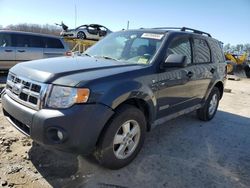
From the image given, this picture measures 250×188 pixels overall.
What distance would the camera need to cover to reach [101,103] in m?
3.16

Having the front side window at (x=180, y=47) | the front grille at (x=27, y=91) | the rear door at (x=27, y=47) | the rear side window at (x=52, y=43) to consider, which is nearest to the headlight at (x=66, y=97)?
the front grille at (x=27, y=91)

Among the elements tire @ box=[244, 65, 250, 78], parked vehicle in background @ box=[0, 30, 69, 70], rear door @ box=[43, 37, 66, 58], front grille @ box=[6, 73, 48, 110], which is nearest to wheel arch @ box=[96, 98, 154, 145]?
front grille @ box=[6, 73, 48, 110]

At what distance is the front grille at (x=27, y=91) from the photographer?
3105mm

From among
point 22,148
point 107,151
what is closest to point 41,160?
point 22,148

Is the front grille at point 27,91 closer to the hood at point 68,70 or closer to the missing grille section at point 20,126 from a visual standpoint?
the hood at point 68,70

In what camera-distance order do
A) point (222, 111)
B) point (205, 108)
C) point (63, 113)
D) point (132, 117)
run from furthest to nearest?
point (222, 111) → point (205, 108) → point (132, 117) → point (63, 113)

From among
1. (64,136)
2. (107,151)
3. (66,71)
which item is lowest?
(107,151)

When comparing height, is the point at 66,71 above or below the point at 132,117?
above

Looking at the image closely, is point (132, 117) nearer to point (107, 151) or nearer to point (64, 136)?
point (107, 151)

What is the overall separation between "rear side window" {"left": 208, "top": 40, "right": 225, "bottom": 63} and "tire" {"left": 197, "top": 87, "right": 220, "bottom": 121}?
0.64 meters

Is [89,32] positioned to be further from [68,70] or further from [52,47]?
[68,70]

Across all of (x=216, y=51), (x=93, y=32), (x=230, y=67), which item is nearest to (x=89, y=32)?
(x=93, y=32)

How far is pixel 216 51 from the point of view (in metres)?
6.29

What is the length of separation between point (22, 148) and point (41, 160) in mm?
482
